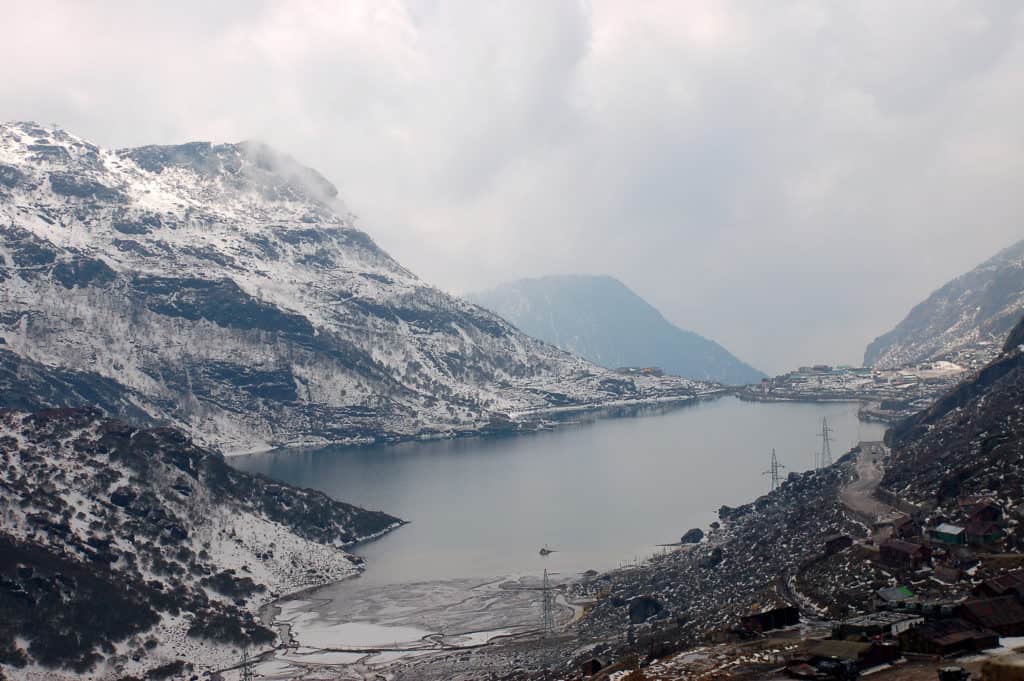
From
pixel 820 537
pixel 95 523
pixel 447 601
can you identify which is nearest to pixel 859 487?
pixel 820 537

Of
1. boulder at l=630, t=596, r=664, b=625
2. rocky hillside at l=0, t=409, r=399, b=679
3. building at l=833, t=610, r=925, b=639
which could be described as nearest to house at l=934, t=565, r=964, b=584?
building at l=833, t=610, r=925, b=639

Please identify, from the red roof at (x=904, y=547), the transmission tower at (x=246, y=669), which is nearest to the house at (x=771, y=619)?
the red roof at (x=904, y=547)

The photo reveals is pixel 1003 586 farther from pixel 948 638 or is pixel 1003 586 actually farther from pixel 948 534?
pixel 948 534

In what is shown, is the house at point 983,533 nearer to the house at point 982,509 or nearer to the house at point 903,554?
the house at point 982,509

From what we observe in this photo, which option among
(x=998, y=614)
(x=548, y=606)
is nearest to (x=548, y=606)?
(x=548, y=606)

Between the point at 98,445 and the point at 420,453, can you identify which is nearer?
the point at 98,445

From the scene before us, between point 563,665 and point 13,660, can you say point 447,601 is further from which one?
point 13,660
